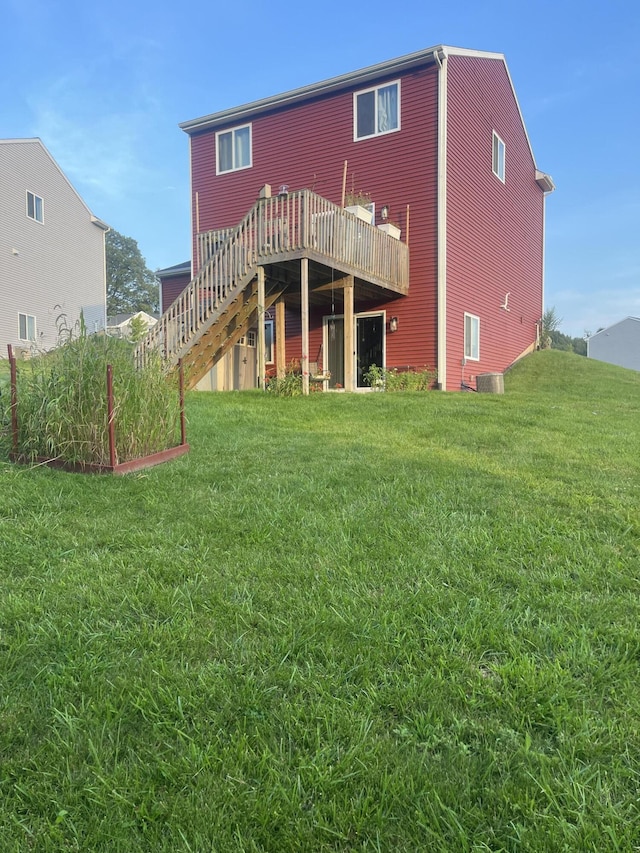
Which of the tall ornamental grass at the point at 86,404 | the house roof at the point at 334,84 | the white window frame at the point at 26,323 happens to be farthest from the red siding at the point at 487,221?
the white window frame at the point at 26,323

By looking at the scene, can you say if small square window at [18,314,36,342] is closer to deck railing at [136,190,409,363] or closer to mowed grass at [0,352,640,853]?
deck railing at [136,190,409,363]

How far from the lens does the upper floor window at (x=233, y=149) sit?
13961mm

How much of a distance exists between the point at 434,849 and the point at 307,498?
7.83 feet

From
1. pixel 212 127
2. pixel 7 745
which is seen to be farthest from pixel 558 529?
pixel 212 127

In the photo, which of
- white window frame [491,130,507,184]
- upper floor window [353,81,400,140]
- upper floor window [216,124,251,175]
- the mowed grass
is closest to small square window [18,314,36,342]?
upper floor window [216,124,251,175]

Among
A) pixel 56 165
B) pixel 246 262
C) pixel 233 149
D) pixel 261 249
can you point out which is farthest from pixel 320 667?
pixel 56 165

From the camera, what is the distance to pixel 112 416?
3969 mm

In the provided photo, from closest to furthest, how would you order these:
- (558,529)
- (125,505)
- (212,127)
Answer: (558,529), (125,505), (212,127)

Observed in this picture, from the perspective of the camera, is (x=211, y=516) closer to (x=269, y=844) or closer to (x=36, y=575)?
(x=36, y=575)

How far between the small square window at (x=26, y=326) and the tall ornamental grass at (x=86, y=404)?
17.3 metres

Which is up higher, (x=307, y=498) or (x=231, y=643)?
(x=307, y=498)

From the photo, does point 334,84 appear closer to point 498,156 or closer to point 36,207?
point 498,156

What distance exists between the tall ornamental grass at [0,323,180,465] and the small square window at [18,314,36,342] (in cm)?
1730

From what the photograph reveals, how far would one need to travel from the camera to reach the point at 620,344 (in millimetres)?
39094
